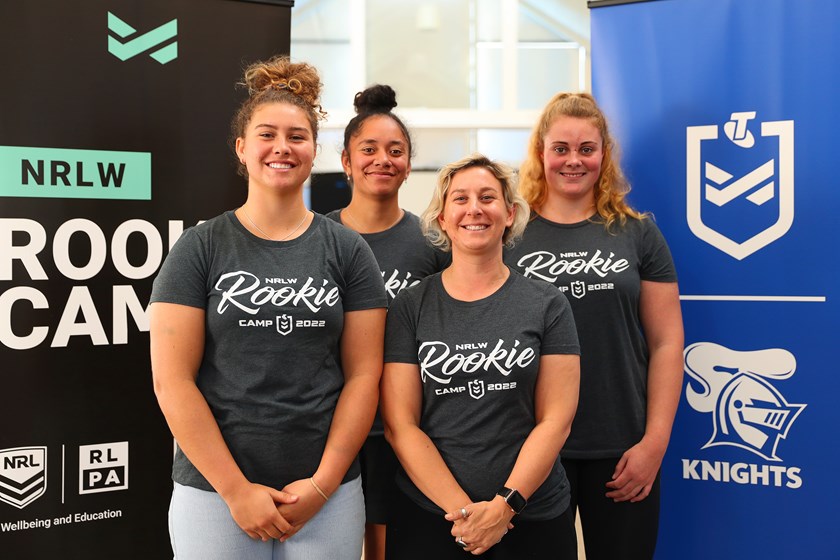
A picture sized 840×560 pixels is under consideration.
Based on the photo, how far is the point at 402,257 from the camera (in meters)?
2.25

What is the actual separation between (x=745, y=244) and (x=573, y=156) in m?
0.80

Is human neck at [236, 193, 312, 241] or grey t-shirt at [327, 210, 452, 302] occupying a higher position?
human neck at [236, 193, 312, 241]

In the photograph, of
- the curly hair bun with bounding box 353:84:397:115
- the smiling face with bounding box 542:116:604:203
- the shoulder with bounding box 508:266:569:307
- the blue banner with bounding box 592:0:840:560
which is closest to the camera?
the shoulder with bounding box 508:266:569:307

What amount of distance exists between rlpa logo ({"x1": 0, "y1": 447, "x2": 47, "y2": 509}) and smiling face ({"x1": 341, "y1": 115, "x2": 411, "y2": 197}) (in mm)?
1264

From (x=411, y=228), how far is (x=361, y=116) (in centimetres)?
38

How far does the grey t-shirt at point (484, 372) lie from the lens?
1.81 meters

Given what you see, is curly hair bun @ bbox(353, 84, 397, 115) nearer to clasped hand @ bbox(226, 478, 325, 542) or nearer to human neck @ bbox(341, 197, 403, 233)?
human neck @ bbox(341, 197, 403, 233)

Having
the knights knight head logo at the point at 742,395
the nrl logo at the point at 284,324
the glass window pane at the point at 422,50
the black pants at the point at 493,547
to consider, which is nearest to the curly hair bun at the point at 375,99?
the nrl logo at the point at 284,324

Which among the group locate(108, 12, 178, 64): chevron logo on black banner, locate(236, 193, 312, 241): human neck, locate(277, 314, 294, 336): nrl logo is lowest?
locate(277, 314, 294, 336): nrl logo

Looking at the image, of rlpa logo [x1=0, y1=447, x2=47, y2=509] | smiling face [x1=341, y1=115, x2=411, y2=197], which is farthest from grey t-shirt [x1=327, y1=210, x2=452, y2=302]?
rlpa logo [x1=0, y1=447, x2=47, y2=509]

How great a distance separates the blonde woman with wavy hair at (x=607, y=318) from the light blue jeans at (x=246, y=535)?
676 millimetres

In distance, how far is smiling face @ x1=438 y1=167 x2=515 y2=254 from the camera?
1.89 m

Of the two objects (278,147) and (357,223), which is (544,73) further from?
(278,147)

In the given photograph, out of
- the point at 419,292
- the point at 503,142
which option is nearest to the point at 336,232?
the point at 419,292
